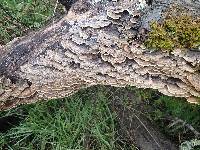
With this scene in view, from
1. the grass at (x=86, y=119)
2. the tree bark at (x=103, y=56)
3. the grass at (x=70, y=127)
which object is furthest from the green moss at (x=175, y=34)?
the grass at (x=70, y=127)

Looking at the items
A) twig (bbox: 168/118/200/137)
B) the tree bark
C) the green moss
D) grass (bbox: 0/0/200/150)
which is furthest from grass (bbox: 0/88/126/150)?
the green moss

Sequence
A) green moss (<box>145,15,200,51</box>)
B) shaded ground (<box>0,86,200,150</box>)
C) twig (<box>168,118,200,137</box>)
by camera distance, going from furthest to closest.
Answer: shaded ground (<box>0,86,200,150</box>), twig (<box>168,118,200,137</box>), green moss (<box>145,15,200,51</box>)

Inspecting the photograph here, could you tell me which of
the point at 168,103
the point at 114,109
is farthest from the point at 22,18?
the point at 168,103

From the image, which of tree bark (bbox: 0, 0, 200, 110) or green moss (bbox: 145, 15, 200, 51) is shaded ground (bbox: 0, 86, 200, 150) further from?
green moss (bbox: 145, 15, 200, 51)

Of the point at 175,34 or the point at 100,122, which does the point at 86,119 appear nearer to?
the point at 100,122

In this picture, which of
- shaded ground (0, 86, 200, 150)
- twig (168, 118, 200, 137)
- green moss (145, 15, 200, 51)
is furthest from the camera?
shaded ground (0, 86, 200, 150)

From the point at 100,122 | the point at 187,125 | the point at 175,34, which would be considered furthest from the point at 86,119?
the point at 175,34

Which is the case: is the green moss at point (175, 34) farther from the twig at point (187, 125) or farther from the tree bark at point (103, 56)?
the twig at point (187, 125)
